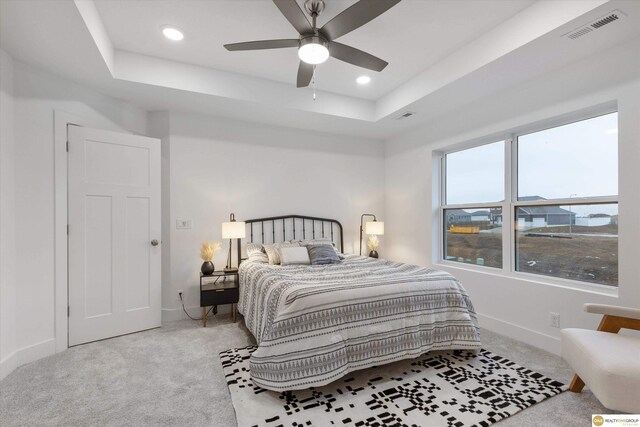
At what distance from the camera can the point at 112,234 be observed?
311 centimetres

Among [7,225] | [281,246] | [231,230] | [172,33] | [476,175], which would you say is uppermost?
[172,33]

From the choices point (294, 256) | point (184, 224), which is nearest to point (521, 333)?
point (294, 256)

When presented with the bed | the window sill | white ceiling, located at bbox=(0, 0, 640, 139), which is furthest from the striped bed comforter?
white ceiling, located at bbox=(0, 0, 640, 139)

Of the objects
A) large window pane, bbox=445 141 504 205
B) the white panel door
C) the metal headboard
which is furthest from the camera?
the metal headboard

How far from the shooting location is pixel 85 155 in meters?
2.96

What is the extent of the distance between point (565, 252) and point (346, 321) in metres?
2.31

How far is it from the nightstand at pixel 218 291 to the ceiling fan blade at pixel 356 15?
107 inches

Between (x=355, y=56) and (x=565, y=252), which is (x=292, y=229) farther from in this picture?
(x=565, y=252)

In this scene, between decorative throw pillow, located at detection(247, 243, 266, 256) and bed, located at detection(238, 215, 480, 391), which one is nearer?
bed, located at detection(238, 215, 480, 391)

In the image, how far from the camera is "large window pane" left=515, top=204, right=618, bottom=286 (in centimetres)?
255

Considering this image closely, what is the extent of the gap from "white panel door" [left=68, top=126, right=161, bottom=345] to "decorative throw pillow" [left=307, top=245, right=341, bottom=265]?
1.76 meters

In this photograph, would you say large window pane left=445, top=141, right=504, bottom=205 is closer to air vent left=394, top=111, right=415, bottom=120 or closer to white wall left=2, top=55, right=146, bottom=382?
air vent left=394, top=111, right=415, bottom=120

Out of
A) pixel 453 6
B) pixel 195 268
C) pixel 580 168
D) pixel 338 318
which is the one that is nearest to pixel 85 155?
pixel 195 268

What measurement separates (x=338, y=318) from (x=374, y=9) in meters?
2.03
